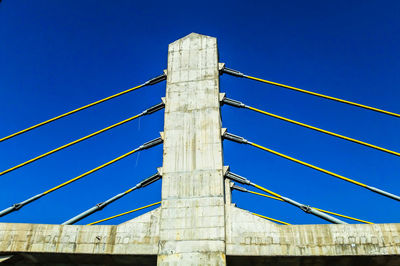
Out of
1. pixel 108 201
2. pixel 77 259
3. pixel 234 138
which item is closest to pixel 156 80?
pixel 234 138

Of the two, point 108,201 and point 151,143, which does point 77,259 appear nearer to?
point 108,201

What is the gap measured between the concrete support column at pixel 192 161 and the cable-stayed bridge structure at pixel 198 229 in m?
0.04

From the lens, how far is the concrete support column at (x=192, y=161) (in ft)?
49.6

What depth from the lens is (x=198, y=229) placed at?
15430 mm

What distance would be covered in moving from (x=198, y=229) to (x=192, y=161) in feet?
10.1

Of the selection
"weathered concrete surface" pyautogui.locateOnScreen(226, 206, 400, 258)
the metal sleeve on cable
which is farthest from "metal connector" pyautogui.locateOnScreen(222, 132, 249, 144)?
"weathered concrete surface" pyautogui.locateOnScreen(226, 206, 400, 258)

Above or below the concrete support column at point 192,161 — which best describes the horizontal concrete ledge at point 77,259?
below

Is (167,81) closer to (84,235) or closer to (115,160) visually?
(115,160)

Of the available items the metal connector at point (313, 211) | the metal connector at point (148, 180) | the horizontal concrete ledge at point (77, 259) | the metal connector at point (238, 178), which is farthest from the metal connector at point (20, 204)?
the metal connector at point (313, 211)

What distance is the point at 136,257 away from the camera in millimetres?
15672

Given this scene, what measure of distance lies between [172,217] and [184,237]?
1026mm

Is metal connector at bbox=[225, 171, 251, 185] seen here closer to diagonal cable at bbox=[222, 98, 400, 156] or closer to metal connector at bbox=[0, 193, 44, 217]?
diagonal cable at bbox=[222, 98, 400, 156]

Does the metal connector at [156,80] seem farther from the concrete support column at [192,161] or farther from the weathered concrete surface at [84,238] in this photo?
the weathered concrete surface at [84,238]

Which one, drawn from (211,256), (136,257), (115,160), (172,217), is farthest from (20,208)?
(211,256)
